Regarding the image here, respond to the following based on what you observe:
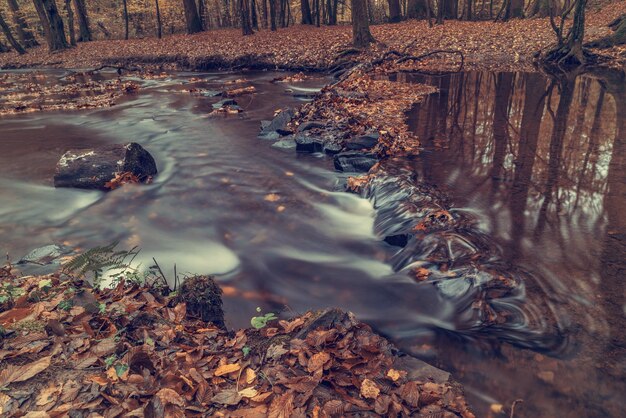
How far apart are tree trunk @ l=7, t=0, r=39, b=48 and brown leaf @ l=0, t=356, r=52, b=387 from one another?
47390 mm

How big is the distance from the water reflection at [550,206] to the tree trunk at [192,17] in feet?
85.4

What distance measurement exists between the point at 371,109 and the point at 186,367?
1117cm

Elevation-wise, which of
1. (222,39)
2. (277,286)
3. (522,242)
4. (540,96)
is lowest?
(277,286)

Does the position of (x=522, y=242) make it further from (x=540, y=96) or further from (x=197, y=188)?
(x=540, y=96)

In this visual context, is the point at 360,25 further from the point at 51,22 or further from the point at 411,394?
the point at 51,22

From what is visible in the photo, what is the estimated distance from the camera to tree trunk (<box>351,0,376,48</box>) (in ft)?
71.7

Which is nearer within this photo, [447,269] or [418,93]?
[447,269]

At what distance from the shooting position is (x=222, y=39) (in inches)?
1195

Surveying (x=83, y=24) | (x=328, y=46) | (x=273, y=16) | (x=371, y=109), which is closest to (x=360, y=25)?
(x=328, y=46)

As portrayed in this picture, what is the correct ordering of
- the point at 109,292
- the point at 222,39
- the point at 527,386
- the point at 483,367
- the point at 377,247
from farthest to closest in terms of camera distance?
the point at 222,39 < the point at 377,247 < the point at 109,292 < the point at 483,367 < the point at 527,386

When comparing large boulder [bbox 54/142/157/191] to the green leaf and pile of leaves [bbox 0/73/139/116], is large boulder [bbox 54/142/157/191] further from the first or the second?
pile of leaves [bbox 0/73/139/116]

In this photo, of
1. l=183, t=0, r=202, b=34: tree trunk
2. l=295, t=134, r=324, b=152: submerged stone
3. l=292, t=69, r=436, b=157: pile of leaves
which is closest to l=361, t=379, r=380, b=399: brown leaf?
l=292, t=69, r=436, b=157: pile of leaves

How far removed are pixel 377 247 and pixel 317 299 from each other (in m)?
1.59

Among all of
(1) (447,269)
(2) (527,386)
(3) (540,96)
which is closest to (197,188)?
(1) (447,269)
